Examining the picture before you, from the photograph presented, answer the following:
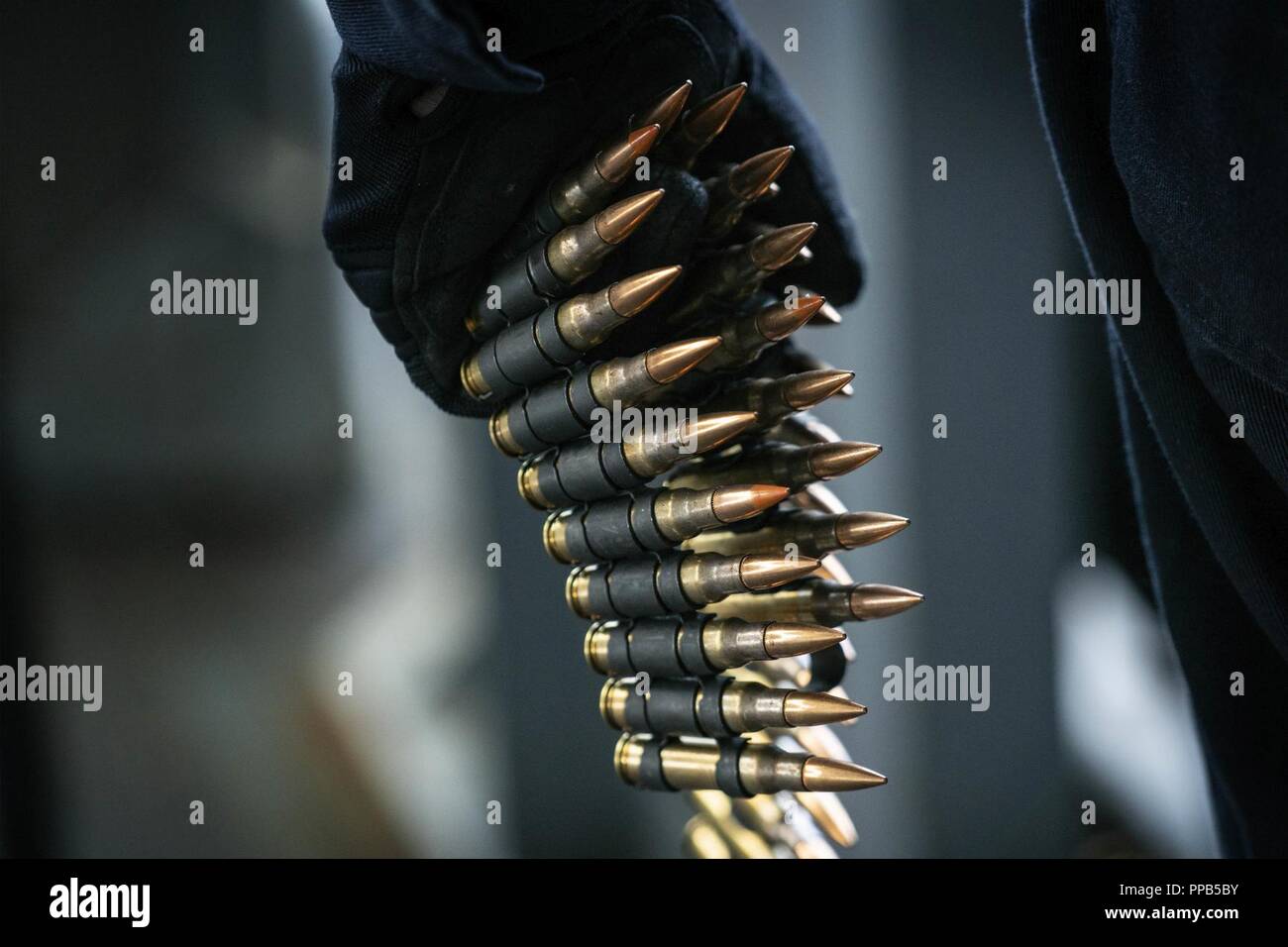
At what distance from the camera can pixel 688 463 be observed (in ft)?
2.25

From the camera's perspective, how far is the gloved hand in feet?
1.81

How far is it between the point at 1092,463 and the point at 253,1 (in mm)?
1639

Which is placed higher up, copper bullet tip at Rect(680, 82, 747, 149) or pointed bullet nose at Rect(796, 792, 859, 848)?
copper bullet tip at Rect(680, 82, 747, 149)

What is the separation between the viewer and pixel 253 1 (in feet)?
5.43

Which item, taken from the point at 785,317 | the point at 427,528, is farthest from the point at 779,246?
the point at 427,528

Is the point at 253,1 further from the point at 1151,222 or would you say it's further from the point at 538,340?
the point at 1151,222

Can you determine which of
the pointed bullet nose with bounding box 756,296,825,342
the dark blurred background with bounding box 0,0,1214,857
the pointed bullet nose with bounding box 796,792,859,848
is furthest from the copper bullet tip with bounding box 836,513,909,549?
the dark blurred background with bounding box 0,0,1214,857

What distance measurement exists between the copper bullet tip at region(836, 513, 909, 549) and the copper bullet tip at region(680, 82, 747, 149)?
23cm

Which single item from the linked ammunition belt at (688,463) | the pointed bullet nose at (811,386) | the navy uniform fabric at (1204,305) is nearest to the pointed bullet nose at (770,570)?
the linked ammunition belt at (688,463)

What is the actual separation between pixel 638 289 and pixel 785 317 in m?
0.09

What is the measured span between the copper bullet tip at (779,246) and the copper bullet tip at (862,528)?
0.15 m

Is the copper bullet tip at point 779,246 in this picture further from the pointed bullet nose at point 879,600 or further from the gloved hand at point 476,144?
the pointed bullet nose at point 879,600

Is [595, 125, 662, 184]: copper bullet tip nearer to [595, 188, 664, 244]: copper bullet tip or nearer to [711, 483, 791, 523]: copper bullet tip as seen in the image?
[595, 188, 664, 244]: copper bullet tip
